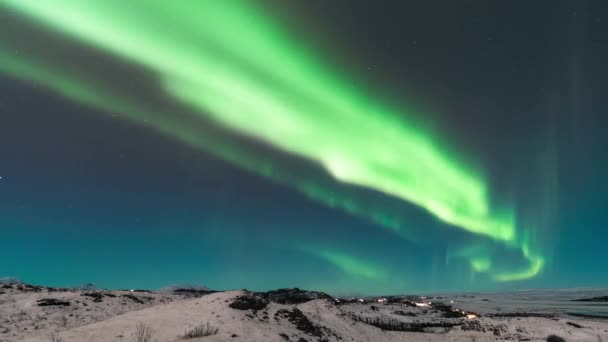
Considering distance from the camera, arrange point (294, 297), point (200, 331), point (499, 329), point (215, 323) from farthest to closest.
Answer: point (294, 297)
point (499, 329)
point (215, 323)
point (200, 331)

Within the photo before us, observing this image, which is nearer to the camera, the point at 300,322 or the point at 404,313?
the point at 300,322

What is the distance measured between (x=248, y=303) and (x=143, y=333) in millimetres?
13520

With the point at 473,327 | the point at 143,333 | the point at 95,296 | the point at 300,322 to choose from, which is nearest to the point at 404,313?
the point at 473,327

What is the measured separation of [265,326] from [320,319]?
37.6 feet

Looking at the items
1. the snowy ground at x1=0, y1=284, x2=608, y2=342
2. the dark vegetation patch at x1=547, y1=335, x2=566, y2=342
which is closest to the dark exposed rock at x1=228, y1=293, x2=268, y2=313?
the snowy ground at x1=0, y1=284, x2=608, y2=342

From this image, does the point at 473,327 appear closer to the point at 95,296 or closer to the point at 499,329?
the point at 499,329

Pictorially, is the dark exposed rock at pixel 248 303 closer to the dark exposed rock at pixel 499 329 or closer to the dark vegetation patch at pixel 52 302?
the dark vegetation patch at pixel 52 302

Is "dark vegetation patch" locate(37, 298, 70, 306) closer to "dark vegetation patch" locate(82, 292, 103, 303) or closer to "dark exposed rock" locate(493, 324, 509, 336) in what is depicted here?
"dark vegetation patch" locate(82, 292, 103, 303)

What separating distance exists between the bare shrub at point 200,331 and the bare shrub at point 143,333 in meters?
2.04

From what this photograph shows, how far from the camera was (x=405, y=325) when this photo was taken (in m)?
48.8

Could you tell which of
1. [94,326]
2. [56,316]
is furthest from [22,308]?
[94,326]

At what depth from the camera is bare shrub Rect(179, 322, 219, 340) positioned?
2314 cm

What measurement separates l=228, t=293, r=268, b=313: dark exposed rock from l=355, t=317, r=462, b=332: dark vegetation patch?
48.3 feet

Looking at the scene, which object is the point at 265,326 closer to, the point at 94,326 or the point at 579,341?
the point at 94,326
